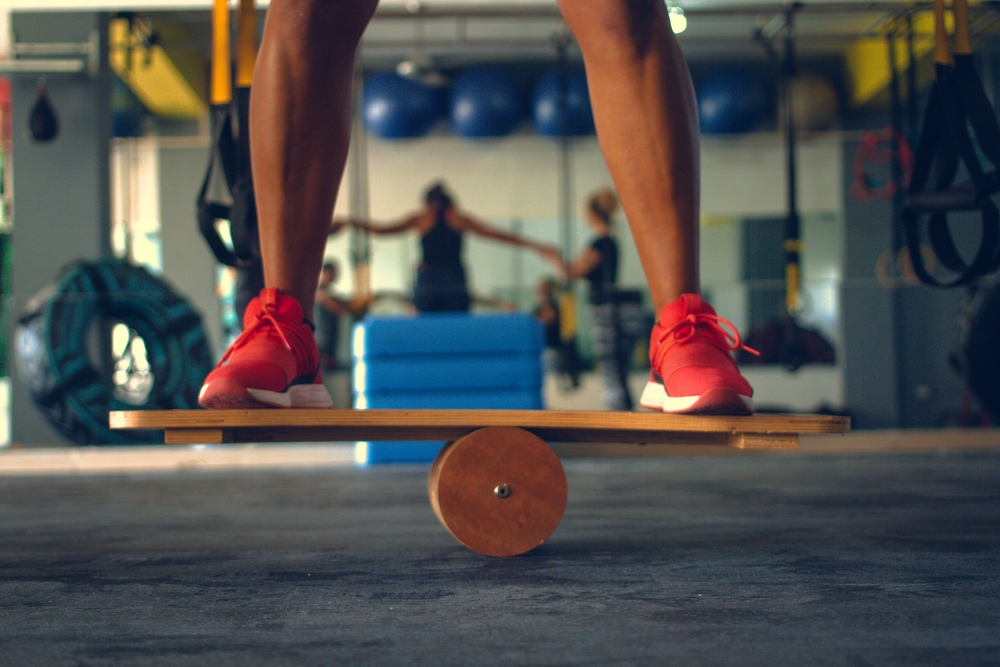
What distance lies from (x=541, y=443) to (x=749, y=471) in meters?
1.44

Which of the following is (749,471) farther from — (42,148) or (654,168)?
(42,148)

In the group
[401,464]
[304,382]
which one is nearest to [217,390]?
[304,382]

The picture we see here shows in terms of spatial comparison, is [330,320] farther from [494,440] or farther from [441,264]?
[494,440]

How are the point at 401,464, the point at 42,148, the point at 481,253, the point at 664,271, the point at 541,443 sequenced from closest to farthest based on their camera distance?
1. the point at 541,443
2. the point at 664,271
3. the point at 401,464
4. the point at 42,148
5. the point at 481,253

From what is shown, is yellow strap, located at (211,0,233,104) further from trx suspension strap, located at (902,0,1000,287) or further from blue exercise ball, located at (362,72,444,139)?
blue exercise ball, located at (362,72,444,139)

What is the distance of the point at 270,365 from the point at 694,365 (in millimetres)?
423

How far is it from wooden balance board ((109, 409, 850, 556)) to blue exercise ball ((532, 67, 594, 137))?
406 centimetres

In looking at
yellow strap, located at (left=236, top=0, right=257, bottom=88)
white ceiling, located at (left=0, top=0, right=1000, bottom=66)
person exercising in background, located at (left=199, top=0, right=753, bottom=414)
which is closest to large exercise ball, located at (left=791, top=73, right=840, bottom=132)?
white ceiling, located at (left=0, top=0, right=1000, bottom=66)

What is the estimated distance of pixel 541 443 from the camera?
2.45 feet

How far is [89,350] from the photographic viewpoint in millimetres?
3529

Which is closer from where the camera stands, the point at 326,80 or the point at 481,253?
the point at 326,80

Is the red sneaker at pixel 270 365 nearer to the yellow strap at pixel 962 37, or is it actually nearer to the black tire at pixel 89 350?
the yellow strap at pixel 962 37

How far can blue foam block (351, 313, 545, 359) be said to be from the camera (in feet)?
8.94

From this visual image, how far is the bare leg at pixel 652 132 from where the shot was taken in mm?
869
